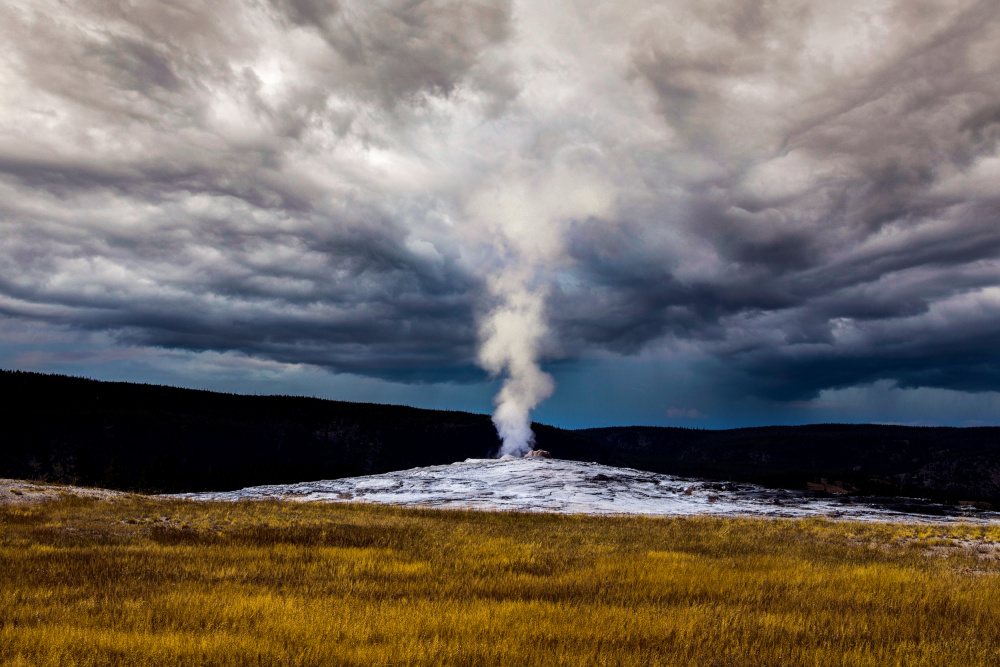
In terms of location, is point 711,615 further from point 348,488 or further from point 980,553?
point 348,488

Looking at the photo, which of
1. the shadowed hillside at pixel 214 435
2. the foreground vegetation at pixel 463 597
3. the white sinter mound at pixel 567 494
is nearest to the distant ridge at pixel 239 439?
the shadowed hillside at pixel 214 435

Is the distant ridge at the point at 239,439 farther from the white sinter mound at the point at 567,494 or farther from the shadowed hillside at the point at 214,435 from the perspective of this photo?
the white sinter mound at the point at 567,494

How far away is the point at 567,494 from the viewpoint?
1633 inches

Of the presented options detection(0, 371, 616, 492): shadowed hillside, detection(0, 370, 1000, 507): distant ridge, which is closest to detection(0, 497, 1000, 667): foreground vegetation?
detection(0, 371, 616, 492): shadowed hillside

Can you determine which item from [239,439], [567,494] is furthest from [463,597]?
[239,439]

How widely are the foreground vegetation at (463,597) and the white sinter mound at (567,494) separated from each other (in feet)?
55.4

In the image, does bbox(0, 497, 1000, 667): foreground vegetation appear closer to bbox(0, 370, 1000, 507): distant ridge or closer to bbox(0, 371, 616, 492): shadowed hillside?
bbox(0, 371, 616, 492): shadowed hillside

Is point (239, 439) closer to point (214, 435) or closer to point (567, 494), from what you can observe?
point (214, 435)

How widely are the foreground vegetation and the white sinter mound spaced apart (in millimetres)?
16881

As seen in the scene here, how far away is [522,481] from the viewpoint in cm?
4644

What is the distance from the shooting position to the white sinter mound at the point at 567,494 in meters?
36.9

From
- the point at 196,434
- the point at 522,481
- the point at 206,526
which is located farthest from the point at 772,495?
the point at 196,434

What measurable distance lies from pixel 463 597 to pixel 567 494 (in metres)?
31.7

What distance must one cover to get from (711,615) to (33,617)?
9.31 meters
